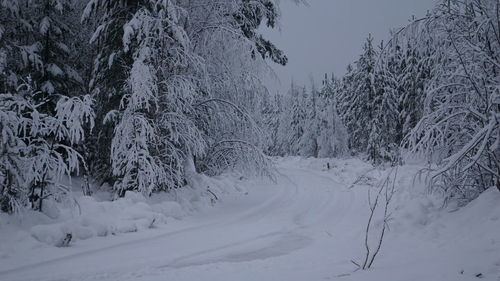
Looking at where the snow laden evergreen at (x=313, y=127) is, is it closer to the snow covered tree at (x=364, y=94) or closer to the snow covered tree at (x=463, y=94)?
the snow covered tree at (x=364, y=94)

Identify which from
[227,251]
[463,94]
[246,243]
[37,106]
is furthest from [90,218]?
[463,94]

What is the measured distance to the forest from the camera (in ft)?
23.9

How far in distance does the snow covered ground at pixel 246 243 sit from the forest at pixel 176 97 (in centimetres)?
51

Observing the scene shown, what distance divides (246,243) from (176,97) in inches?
196

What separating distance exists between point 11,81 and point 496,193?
11822mm

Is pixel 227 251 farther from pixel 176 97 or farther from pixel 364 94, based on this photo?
pixel 364 94

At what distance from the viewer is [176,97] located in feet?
34.5

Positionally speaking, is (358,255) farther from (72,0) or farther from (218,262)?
(72,0)

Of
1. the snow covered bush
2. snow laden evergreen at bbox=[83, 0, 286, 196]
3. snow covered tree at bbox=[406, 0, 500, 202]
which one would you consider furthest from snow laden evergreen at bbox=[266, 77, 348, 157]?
the snow covered bush

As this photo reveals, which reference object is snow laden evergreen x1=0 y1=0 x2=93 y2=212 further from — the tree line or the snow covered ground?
the snow covered ground

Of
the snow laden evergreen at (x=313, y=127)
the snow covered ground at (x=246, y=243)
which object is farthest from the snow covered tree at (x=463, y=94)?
the snow laden evergreen at (x=313, y=127)

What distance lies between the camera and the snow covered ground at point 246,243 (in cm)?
512

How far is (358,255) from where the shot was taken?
6246 mm

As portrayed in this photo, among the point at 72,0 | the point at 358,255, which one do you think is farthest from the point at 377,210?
the point at 72,0
